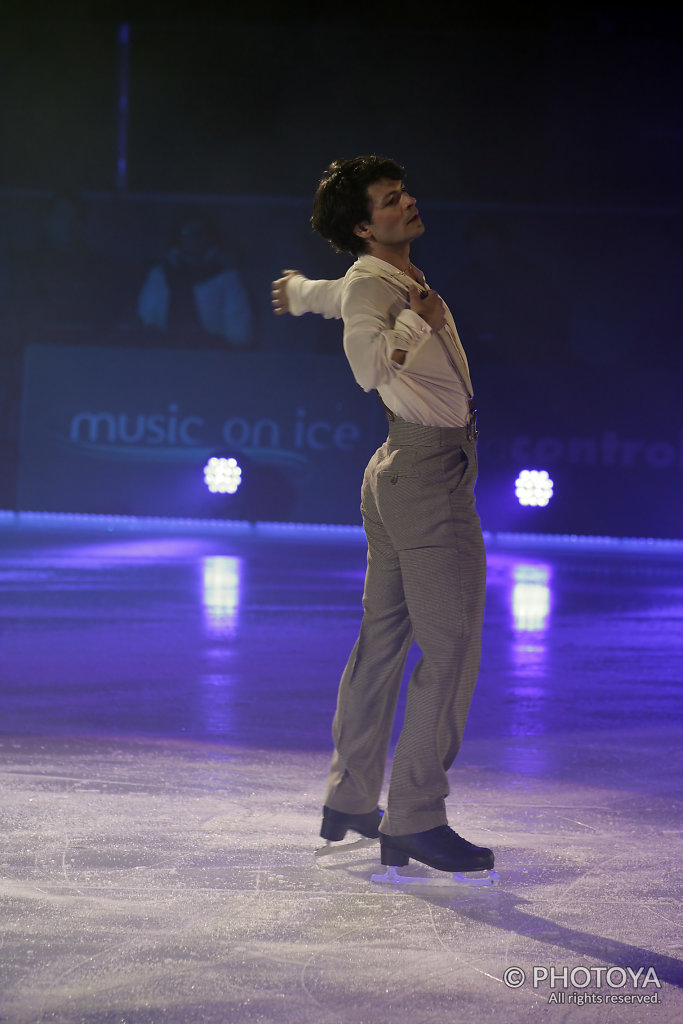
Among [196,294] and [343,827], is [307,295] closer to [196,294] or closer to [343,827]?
[343,827]

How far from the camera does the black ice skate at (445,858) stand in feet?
8.04

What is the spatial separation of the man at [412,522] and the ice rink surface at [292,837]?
19 centimetres

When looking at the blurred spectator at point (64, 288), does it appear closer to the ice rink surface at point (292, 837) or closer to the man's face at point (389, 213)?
the ice rink surface at point (292, 837)

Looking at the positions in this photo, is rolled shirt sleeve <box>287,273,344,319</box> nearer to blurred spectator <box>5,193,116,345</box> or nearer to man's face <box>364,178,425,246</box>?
man's face <box>364,178,425,246</box>

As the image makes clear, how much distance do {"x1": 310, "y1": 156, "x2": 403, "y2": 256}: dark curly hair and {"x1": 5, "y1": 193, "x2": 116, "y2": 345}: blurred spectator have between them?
11.1m

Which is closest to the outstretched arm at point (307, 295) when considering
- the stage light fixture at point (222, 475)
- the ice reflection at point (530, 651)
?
the ice reflection at point (530, 651)

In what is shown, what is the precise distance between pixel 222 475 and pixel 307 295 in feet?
34.8

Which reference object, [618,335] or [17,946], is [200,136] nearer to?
[618,335]

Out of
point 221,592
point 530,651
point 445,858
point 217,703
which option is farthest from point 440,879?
point 221,592

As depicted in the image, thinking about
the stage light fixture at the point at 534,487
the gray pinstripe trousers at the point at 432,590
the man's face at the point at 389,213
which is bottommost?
the gray pinstripe trousers at the point at 432,590

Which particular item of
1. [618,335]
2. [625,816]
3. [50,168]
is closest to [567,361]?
[618,335]

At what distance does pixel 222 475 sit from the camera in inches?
522

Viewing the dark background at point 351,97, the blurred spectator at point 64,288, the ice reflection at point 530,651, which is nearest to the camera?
the ice reflection at point 530,651

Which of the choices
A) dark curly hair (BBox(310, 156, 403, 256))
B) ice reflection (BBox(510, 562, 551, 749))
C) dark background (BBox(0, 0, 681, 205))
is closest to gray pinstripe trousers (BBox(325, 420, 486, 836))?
dark curly hair (BBox(310, 156, 403, 256))
